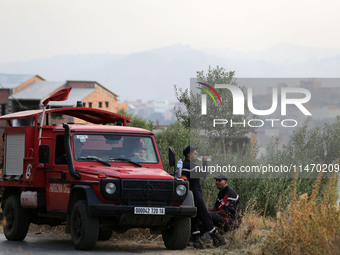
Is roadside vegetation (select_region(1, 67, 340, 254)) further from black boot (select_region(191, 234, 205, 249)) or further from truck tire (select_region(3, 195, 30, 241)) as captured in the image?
truck tire (select_region(3, 195, 30, 241))

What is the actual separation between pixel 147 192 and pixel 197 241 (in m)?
1.71

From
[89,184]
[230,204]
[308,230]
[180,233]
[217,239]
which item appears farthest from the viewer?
[230,204]

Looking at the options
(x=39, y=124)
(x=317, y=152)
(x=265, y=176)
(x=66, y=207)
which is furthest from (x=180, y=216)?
(x=317, y=152)

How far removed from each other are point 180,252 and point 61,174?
8.63 ft

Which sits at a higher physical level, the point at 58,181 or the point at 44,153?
the point at 44,153

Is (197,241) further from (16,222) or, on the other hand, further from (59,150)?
(16,222)

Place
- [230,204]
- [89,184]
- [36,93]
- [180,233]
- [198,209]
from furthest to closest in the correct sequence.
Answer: [36,93]
[230,204]
[198,209]
[180,233]
[89,184]

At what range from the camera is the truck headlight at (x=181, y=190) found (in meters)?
12.1

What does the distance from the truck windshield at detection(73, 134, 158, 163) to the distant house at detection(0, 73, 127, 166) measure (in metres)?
72.5

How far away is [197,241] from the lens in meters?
12.9

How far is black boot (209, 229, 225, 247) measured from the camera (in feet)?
41.2

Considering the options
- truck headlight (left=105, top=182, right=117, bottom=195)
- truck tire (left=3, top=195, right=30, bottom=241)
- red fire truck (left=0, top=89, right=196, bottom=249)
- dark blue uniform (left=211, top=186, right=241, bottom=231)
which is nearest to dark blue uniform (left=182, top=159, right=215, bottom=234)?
dark blue uniform (left=211, top=186, right=241, bottom=231)

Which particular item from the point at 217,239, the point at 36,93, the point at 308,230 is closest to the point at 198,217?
the point at 217,239

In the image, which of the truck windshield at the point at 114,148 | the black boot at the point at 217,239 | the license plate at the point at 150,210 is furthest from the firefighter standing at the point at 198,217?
the license plate at the point at 150,210
